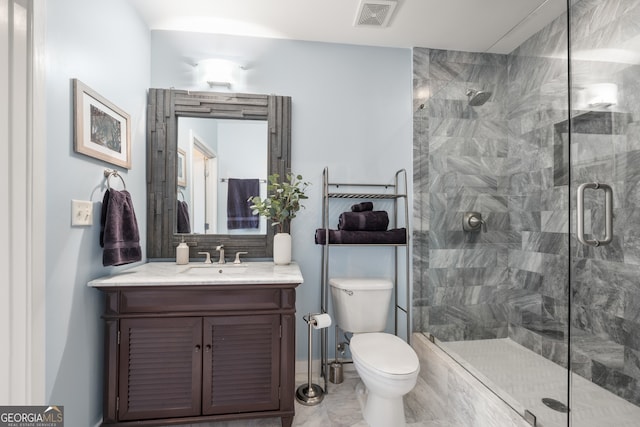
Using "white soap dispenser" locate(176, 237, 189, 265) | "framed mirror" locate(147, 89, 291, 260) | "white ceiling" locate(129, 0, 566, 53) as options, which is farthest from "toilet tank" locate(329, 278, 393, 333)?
"white ceiling" locate(129, 0, 566, 53)

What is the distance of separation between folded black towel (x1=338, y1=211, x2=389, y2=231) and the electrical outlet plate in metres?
1.39

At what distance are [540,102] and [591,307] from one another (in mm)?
1169

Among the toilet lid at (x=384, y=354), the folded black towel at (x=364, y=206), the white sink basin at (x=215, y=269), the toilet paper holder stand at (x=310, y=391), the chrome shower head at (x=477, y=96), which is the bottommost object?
the toilet paper holder stand at (x=310, y=391)

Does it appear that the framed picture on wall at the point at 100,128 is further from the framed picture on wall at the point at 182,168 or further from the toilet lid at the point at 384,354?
the toilet lid at the point at 384,354

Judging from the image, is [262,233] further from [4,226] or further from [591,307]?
[591,307]

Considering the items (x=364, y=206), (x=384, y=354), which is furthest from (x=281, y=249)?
(x=384, y=354)

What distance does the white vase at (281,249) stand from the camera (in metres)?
2.02

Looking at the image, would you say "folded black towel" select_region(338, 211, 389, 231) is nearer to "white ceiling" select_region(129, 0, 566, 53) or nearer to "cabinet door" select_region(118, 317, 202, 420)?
"cabinet door" select_region(118, 317, 202, 420)

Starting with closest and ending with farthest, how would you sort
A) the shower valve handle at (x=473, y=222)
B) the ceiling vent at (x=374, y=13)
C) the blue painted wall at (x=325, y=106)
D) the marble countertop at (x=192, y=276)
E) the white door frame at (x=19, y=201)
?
the white door frame at (x=19, y=201)
the marble countertop at (x=192, y=276)
the ceiling vent at (x=374, y=13)
the shower valve handle at (x=473, y=222)
the blue painted wall at (x=325, y=106)

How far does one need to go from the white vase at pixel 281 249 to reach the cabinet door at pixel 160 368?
65 cm

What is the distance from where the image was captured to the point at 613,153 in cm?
154

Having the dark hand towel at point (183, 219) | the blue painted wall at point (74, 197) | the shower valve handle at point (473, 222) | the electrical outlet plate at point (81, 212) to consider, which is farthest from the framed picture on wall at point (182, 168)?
the shower valve handle at point (473, 222)

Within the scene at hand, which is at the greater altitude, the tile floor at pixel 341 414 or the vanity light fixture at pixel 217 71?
the vanity light fixture at pixel 217 71

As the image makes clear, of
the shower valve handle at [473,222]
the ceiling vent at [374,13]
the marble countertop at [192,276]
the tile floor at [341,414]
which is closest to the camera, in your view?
the marble countertop at [192,276]
